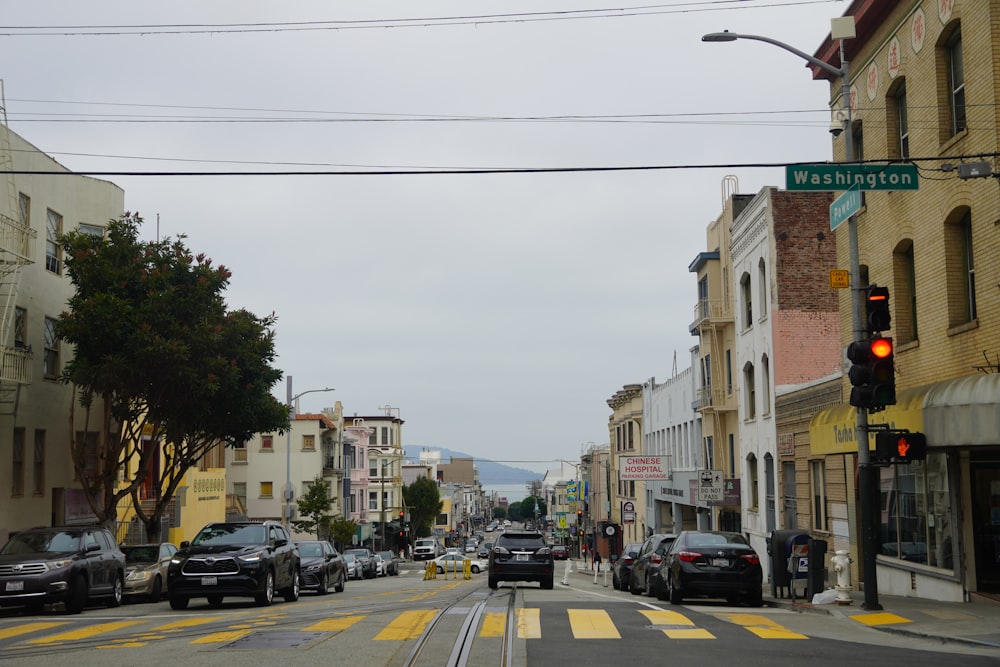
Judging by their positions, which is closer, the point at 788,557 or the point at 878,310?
the point at 878,310

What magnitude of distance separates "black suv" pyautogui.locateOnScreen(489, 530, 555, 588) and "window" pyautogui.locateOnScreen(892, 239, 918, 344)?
31.3 ft

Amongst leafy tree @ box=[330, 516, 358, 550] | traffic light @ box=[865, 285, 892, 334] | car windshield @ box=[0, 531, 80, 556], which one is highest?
traffic light @ box=[865, 285, 892, 334]

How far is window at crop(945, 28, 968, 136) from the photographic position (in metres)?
19.5

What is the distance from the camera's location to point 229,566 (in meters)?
20.7

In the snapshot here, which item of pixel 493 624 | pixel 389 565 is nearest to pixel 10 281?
pixel 493 624

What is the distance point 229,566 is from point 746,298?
82.1 feet

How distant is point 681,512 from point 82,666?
46.3 meters

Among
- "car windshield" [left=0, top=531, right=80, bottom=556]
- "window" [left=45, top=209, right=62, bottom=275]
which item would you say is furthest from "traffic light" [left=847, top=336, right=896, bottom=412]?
"window" [left=45, top=209, right=62, bottom=275]

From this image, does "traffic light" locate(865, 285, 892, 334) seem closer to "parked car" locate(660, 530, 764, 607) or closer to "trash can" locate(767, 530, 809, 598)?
"parked car" locate(660, 530, 764, 607)

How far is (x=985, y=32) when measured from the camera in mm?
18000

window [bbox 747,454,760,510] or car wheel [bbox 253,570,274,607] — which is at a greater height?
window [bbox 747,454,760,510]

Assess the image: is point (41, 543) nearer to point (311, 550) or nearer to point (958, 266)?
point (311, 550)

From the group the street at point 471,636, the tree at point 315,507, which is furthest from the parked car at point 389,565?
the street at point 471,636

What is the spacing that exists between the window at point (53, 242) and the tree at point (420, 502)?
78.4 m
